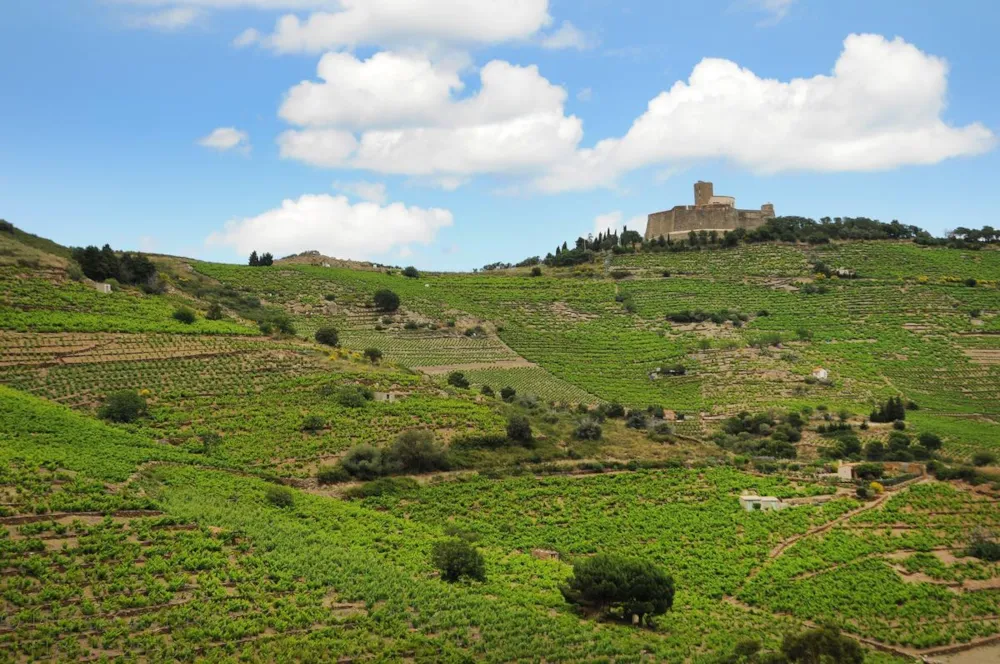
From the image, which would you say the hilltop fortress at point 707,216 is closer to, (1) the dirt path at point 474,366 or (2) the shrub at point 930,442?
(1) the dirt path at point 474,366

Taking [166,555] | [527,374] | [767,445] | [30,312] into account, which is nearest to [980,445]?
[767,445]

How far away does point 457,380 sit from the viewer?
54844mm

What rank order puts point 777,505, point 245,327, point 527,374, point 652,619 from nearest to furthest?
point 652,619
point 777,505
point 245,327
point 527,374

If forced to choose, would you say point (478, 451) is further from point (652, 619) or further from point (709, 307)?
point (709, 307)

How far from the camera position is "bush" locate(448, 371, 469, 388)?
54438 mm

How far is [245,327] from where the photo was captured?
5700 cm

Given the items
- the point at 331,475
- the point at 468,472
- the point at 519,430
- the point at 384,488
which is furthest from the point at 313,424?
the point at 519,430

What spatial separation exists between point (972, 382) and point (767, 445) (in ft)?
72.1

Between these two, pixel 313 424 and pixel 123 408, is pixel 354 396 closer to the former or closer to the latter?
pixel 313 424

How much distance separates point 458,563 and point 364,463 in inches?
435

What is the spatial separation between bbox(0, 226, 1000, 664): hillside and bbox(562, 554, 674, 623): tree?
1.75 ft

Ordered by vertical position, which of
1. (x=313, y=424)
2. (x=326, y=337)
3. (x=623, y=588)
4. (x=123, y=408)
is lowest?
(x=623, y=588)

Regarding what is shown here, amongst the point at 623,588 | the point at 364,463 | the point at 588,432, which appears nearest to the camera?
the point at 623,588

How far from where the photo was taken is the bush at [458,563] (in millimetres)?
28203
